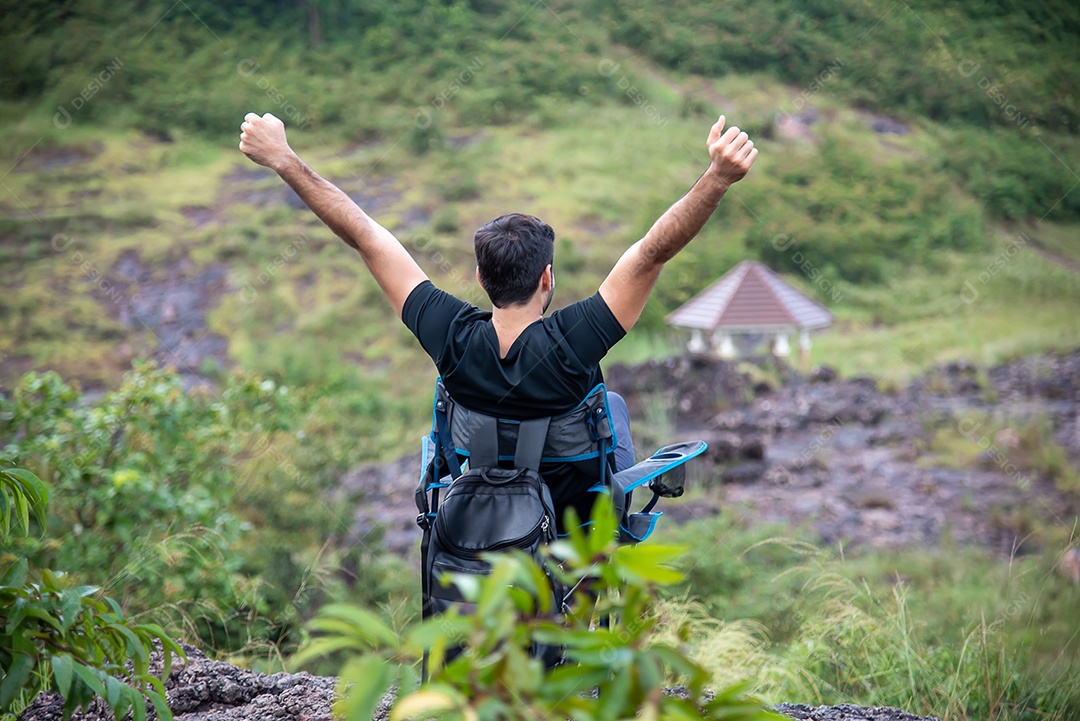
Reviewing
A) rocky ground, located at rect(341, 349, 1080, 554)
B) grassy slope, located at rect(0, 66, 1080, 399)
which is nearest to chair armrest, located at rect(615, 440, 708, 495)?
rocky ground, located at rect(341, 349, 1080, 554)

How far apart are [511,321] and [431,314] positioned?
17 cm

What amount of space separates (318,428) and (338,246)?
4.90m

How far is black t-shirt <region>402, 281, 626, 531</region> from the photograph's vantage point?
189 centimetres

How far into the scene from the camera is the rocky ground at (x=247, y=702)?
219 centimetres

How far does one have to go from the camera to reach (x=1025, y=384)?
9.05m

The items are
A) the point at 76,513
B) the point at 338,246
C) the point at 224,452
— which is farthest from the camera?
the point at 338,246

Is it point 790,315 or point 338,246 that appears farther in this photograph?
point 338,246

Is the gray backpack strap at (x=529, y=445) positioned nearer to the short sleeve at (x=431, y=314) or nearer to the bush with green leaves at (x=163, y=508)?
the short sleeve at (x=431, y=314)

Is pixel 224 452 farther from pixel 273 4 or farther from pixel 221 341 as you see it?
pixel 273 4

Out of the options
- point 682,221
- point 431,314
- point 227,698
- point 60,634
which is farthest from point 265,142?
point 227,698

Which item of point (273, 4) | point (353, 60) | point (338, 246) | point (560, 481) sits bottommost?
point (560, 481)

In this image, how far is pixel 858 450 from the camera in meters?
8.02

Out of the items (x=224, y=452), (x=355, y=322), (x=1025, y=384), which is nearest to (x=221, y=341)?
(x=355, y=322)

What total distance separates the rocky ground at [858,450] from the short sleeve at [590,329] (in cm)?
442
